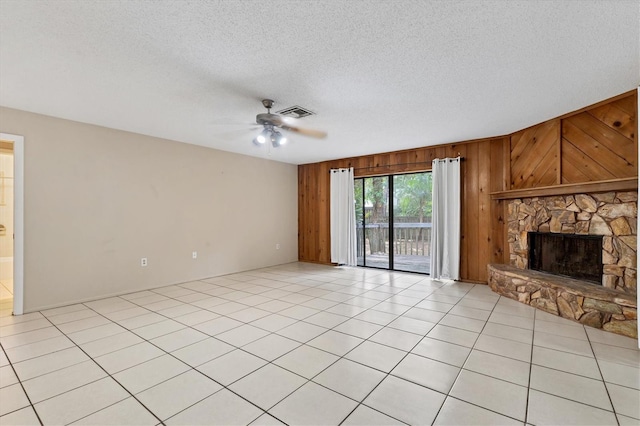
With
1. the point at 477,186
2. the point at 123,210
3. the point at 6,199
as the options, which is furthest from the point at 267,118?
the point at 6,199

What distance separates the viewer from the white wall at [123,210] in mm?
3525

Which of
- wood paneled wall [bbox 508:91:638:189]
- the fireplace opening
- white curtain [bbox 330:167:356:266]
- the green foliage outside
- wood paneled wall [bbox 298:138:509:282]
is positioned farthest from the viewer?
white curtain [bbox 330:167:356:266]

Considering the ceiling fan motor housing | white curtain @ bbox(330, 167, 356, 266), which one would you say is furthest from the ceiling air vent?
white curtain @ bbox(330, 167, 356, 266)

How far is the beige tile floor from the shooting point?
5.64 feet

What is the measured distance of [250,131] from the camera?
4234mm

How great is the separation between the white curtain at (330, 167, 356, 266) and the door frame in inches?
191

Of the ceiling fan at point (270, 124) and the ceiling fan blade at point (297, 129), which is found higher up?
the ceiling fan blade at point (297, 129)

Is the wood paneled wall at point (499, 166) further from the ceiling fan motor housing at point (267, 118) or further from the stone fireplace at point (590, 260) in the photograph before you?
the ceiling fan motor housing at point (267, 118)

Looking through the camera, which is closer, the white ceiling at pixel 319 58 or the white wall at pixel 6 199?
the white ceiling at pixel 319 58

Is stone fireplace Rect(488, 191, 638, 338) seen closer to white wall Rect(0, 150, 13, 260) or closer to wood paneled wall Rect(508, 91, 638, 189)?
wood paneled wall Rect(508, 91, 638, 189)

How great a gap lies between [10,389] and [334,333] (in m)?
2.40

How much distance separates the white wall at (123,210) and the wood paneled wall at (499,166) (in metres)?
1.41

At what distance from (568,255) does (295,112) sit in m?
3.81

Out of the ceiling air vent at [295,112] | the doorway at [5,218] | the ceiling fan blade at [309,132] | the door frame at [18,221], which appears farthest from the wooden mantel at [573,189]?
the doorway at [5,218]
